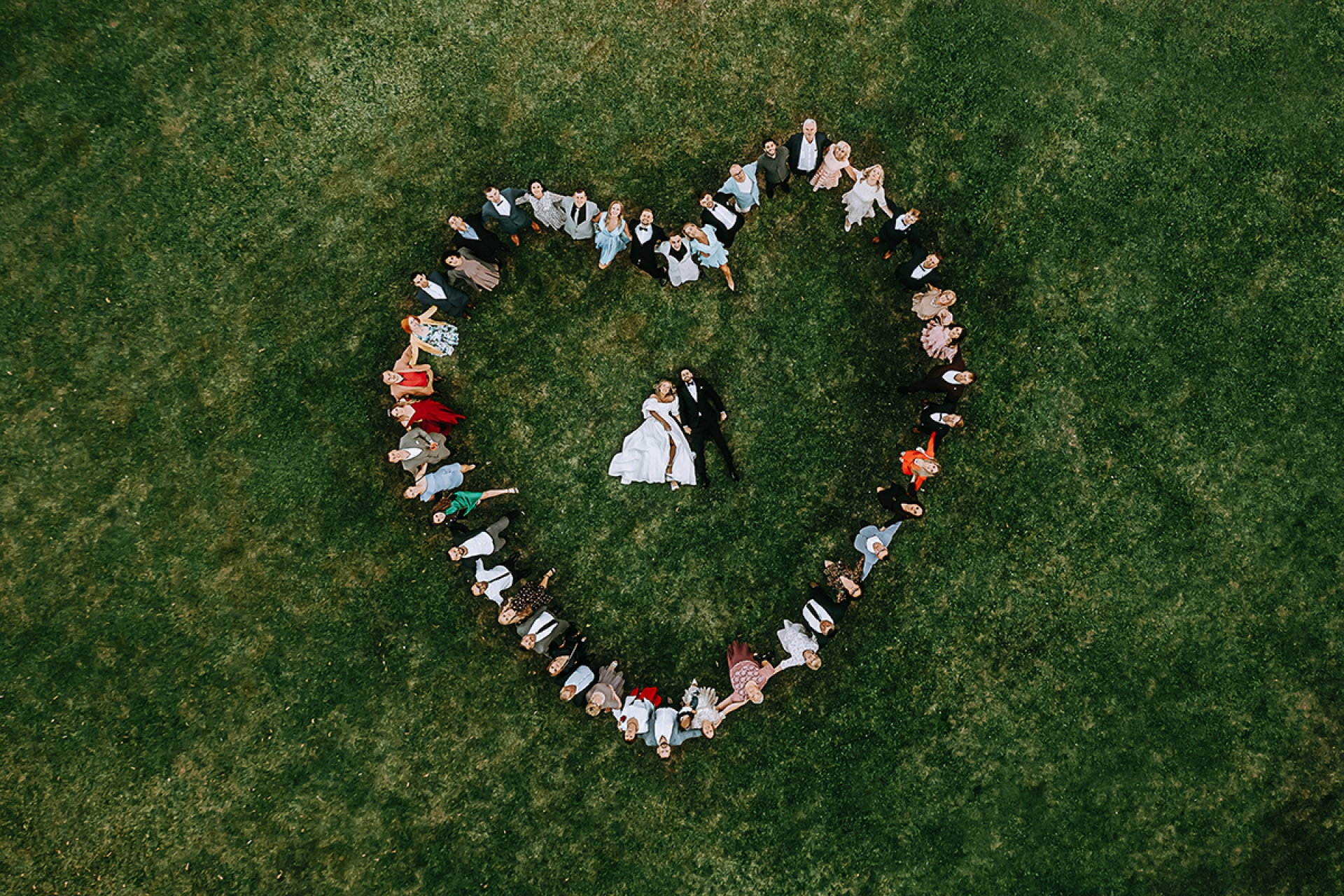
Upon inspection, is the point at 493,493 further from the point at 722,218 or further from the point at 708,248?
the point at 722,218

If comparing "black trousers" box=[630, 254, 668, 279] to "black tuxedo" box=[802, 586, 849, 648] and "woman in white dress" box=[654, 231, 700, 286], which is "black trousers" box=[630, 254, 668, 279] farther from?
"black tuxedo" box=[802, 586, 849, 648]

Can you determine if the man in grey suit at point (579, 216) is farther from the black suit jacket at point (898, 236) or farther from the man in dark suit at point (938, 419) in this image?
the man in dark suit at point (938, 419)

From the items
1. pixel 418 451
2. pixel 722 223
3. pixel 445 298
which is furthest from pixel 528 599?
→ pixel 722 223

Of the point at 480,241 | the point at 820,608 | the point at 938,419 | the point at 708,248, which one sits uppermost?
the point at 480,241

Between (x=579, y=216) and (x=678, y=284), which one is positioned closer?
(x=579, y=216)

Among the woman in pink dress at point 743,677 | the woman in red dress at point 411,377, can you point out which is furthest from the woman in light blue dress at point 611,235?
the woman in pink dress at point 743,677

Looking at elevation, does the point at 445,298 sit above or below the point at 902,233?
above

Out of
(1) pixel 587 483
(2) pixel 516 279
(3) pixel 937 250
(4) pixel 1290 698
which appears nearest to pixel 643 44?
(2) pixel 516 279
